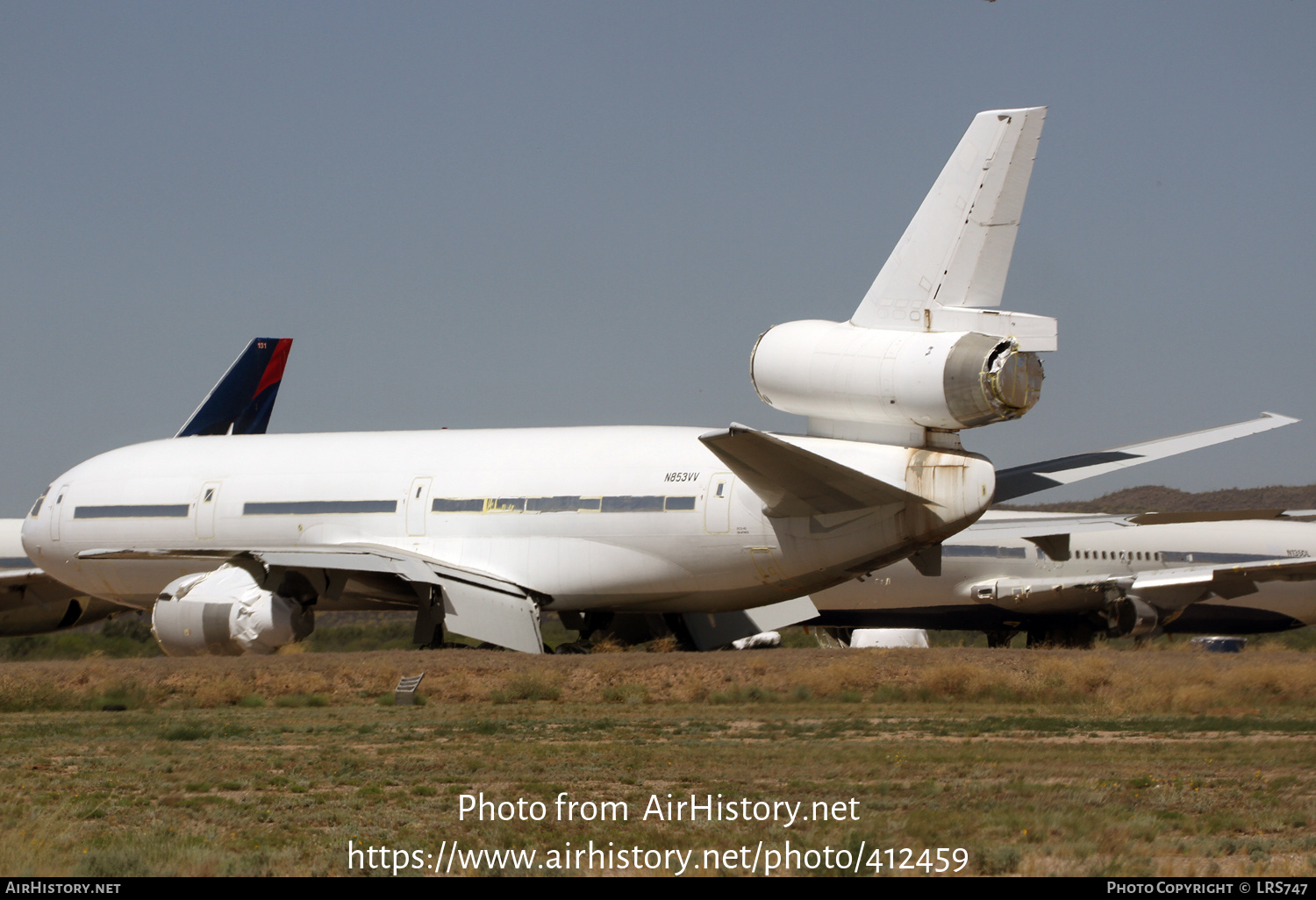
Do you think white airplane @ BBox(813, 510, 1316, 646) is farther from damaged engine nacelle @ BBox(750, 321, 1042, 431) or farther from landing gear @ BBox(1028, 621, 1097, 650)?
damaged engine nacelle @ BBox(750, 321, 1042, 431)

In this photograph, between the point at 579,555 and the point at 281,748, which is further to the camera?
the point at 579,555

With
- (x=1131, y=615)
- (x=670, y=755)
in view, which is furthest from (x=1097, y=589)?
(x=670, y=755)

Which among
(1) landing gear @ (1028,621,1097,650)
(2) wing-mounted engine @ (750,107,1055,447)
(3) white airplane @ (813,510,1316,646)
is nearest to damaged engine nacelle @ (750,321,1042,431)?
(2) wing-mounted engine @ (750,107,1055,447)

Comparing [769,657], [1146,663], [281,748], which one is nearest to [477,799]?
[281,748]

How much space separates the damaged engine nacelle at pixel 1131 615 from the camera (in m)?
29.4

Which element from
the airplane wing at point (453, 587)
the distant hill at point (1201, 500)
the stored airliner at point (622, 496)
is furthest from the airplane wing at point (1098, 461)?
the distant hill at point (1201, 500)

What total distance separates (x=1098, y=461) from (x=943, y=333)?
10.3 feet

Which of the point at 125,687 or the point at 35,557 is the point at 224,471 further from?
the point at 125,687

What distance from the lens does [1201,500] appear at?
100875mm

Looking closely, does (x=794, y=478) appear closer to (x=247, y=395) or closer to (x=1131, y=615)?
(x=1131, y=615)

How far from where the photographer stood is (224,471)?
25469 millimetres

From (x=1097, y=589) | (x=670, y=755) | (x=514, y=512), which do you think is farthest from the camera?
(x=1097, y=589)

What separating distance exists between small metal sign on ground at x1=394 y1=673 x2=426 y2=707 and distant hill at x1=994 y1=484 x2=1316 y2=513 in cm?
7722

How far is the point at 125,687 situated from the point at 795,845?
12.8m
